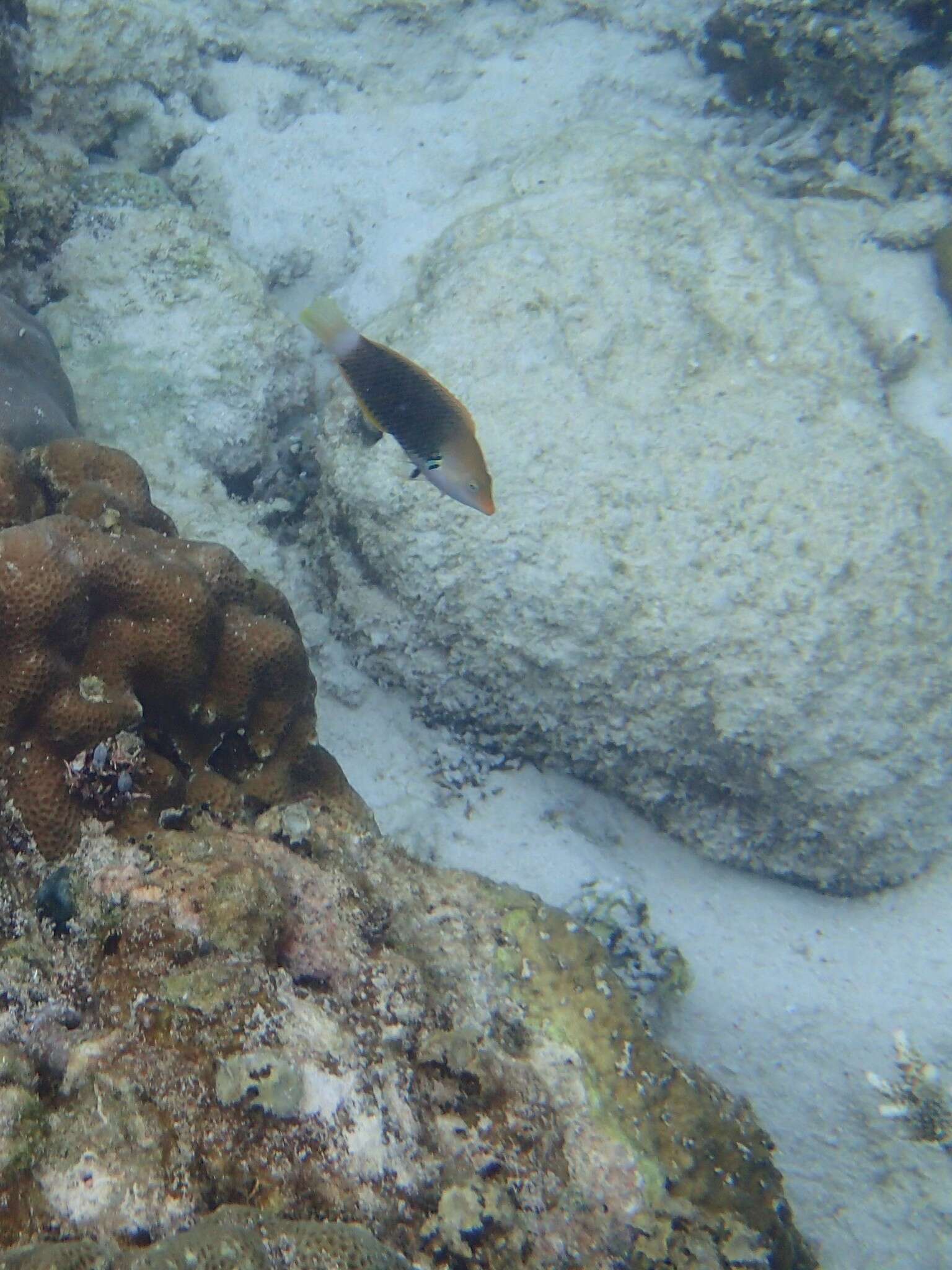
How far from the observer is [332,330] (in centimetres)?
239

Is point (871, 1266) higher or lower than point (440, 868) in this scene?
lower

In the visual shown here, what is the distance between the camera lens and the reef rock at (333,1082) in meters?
1.46

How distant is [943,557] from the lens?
3.51m

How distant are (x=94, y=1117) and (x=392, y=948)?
0.78 metres

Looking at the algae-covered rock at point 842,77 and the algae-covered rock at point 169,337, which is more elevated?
the algae-covered rock at point 842,77

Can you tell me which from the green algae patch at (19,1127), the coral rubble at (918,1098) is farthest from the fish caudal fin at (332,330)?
the coral rubble at (918,1098)

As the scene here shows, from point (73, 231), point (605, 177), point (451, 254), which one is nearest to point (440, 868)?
point (451, 254)

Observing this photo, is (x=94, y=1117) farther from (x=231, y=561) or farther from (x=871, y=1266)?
(x=871, y=1266)

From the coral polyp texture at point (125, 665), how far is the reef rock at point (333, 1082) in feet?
0.70

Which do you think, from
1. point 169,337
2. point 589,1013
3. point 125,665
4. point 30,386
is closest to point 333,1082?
point 589,1013

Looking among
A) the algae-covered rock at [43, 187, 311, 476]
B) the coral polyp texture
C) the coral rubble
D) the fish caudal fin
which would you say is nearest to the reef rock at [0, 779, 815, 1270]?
the coral polyp texture

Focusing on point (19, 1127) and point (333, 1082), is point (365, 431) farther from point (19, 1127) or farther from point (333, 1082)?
point (19, 1127)

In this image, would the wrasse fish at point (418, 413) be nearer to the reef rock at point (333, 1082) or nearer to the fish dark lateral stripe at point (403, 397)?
the fish dark lateral stripe at point (403, 397)

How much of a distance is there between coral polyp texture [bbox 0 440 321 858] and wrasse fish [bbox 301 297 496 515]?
0.76 metres
